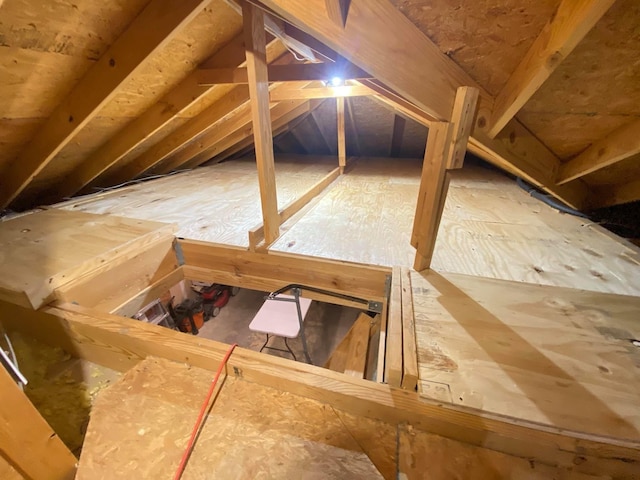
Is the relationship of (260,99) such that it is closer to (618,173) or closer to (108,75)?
(108,75)

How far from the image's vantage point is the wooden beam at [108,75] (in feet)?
4.23

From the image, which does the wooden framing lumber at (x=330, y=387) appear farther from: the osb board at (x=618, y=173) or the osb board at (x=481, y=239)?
the osb board at (x=618, y=173)

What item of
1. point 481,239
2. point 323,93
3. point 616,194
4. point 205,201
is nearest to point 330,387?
point 481,239

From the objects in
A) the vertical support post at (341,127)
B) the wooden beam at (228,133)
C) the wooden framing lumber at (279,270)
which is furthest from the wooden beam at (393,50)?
the wooden beam at (228,133)

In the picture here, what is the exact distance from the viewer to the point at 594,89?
3.65ft

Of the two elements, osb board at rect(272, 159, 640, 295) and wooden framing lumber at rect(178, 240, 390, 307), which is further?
wooden framing lumber at rect(178, 240, 390, 307)

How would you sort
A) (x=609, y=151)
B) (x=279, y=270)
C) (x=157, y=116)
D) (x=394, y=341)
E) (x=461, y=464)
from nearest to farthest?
1. (x=461, y=464)
2. (x=394, y=341)
3. (x=609, y=151)
4. (x=279, y=270)
5. (x=157, y=116)

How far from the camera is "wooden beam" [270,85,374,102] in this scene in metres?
2.32

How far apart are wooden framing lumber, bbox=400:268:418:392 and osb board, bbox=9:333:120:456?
1.20 metres

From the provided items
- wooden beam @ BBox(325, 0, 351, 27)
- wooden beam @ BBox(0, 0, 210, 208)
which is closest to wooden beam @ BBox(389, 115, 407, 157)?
wooden beam @ BBox(0, 0, 210, 208)

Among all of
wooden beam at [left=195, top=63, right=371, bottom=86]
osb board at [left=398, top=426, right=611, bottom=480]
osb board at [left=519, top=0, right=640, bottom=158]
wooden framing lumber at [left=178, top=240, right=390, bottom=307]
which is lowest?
osb board at [left=398, top=426, right=611, bottom=480]

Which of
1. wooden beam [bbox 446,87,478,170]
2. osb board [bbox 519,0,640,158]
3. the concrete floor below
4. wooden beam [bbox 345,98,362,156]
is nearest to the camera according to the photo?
osb board [bbox 519,0,640,158]

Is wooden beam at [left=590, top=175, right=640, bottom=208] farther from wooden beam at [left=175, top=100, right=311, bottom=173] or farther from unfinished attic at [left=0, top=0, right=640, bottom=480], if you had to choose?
wooden beam at [left=175, top=100, right=311, bottom=173]

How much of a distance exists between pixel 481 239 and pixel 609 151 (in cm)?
77
